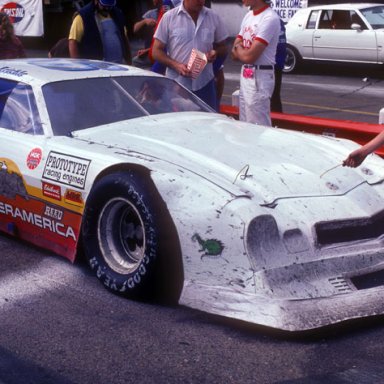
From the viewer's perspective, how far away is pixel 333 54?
19.0m

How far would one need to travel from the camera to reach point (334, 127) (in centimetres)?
767

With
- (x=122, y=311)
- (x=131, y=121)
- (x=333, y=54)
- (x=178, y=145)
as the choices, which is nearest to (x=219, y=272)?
(x=122, y=311)

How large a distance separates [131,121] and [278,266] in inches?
74.3

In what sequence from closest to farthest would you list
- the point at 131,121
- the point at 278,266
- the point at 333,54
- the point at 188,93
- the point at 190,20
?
the point at 278,266 → the point at 131,121 → the point at 188,93 → the point at 190,20 → the point at 333,54

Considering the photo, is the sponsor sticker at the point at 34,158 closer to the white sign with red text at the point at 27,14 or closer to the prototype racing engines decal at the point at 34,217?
the prototype racing engines decal at the point at 34,217

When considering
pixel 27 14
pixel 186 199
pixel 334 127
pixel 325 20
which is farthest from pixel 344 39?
pixel 186 199

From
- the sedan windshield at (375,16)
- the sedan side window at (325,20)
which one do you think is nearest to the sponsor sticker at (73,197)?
the sedan windshield at (375,16)

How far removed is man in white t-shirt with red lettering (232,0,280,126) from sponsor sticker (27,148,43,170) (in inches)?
103

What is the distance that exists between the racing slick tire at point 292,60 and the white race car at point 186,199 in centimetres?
1331

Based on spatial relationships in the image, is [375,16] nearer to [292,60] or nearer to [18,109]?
[292,60]

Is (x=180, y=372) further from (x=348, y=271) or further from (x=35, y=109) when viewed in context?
(x=35, y=109)

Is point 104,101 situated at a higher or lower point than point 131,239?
higher

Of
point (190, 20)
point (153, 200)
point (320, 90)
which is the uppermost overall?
point (190, 20)

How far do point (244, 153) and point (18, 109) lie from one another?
173cm
